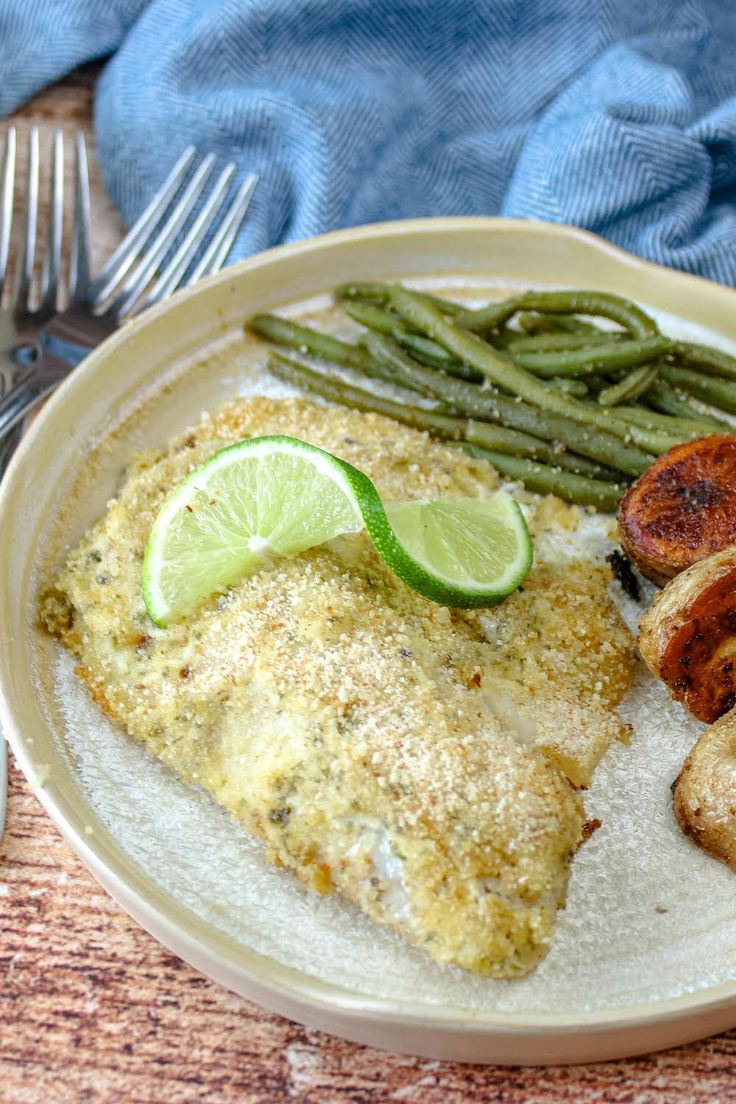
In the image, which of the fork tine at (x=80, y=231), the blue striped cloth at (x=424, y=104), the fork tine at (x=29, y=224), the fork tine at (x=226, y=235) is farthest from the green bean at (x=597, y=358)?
Result: the fork tine at (x=29, y=224)

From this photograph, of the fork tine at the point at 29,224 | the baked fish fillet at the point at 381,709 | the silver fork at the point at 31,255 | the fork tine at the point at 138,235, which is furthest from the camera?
the fork tine at the point at 138,235

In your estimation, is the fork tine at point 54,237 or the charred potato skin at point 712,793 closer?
the charred potato skin at point 712,793

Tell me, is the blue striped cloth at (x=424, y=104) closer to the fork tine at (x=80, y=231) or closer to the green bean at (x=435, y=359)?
the fork tine at (x=80, y=231)

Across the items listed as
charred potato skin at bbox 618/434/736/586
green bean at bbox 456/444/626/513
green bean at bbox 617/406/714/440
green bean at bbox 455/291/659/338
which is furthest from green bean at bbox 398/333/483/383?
charred potato skin at bbox 618/434/736/586

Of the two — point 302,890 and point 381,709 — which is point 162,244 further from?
point 302,890

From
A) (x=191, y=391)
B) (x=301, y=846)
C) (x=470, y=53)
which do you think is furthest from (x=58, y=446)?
(x=470, y=53)

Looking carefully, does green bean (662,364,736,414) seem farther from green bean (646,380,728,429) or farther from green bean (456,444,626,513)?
green bean (456,444,626,513)
